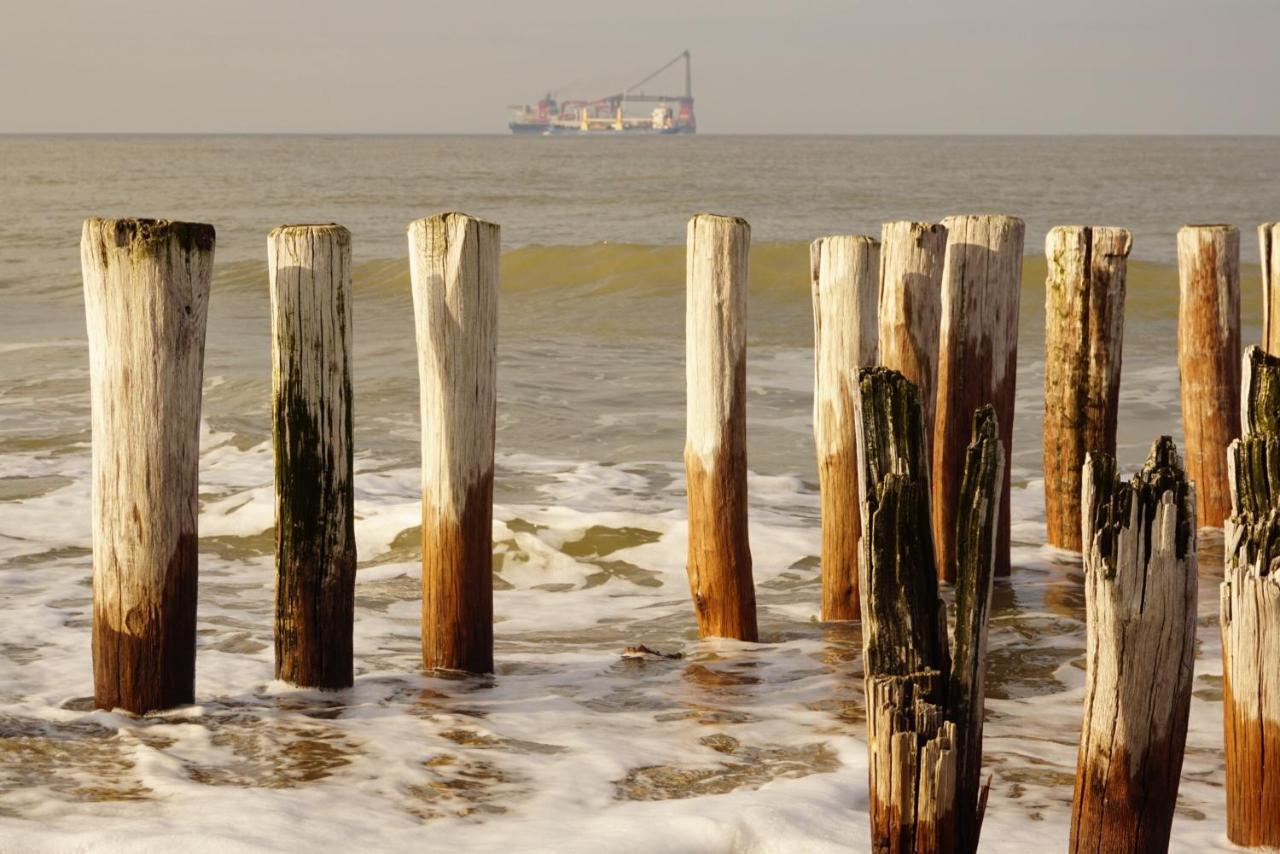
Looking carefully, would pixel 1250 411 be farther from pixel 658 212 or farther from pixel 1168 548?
pixel 658 212

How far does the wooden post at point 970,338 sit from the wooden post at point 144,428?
128 inches

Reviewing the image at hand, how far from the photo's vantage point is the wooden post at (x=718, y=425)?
534 cm

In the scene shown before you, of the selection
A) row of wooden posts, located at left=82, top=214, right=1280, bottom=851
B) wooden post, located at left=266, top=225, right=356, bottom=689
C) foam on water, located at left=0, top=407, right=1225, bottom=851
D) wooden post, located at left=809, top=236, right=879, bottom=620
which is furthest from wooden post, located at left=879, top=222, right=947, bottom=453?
wooden post, located at left=266, top=225, right=356, bottom=689

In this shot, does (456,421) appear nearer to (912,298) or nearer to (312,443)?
(312,443)

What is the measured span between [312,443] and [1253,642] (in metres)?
2.84

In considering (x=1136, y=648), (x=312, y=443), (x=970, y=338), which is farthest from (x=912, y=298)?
(x=1136, y=648)

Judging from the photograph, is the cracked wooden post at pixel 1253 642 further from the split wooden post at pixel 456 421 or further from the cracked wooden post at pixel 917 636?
the split wooden post at pixel 456 421

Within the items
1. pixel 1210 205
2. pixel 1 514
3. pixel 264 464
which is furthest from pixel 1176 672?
pixel 1210 205

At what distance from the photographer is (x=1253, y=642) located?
10.5 ft

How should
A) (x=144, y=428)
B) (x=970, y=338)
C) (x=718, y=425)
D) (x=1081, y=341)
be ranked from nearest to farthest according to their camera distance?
(x=144, y=428), (x=718, y=425), (x=970, y=338), (x=1081, y=341)

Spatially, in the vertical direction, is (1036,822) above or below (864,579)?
below

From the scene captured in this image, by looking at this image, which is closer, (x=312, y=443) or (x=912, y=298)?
(x=312, y=443)

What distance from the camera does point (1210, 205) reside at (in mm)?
37844

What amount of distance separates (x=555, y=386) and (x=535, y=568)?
5990mm
